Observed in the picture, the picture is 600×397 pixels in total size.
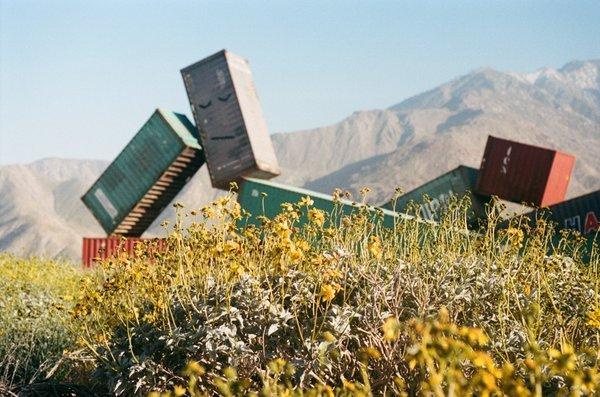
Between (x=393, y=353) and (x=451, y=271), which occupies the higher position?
(x=451, y=271)

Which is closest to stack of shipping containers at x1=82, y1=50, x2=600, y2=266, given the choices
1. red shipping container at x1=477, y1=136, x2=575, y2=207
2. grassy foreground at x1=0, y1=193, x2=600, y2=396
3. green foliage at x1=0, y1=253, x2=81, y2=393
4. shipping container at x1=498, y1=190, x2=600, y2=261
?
red shipping container at x1=477, y1=136, x2=575, y2=207

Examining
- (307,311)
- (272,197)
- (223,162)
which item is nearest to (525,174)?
(272,197)

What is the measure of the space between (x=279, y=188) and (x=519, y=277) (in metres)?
17.9

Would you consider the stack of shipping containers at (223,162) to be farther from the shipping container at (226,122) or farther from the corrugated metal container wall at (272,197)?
the corrugated metal container wall at (272,197)

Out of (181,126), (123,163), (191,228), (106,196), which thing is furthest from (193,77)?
(191,228)

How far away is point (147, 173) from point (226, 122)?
5.21 metres

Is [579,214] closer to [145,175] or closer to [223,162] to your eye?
[223,162]

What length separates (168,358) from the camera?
5.17m

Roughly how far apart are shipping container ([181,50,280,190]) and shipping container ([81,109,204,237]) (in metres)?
1.29

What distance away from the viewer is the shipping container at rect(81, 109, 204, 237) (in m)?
30.3

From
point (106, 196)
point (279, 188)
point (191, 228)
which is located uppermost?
point (191, 228)

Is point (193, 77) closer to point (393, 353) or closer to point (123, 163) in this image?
point (123, 163)

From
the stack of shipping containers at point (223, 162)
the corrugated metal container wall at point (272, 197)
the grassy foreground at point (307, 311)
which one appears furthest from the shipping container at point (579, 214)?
the grassy foreground at point (307, 311)

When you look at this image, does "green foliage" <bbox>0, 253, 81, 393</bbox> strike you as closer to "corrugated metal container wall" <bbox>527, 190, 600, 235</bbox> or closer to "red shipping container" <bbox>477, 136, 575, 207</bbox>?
"corrugated metal container wall" <bbox>527, 190, 600, 235</bbox>
